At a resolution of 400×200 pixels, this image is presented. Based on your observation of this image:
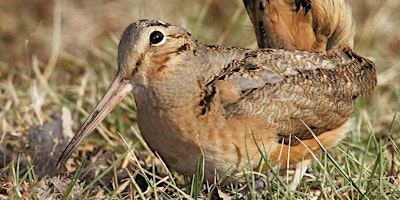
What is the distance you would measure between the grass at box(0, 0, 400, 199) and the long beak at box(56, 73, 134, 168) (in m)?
0.19

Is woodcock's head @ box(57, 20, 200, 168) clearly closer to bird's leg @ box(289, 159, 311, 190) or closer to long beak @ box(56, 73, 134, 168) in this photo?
long beak @ box(56, 73, 134, 168)

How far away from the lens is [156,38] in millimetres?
4414

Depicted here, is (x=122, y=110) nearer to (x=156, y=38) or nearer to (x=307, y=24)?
(x=307, y=24)

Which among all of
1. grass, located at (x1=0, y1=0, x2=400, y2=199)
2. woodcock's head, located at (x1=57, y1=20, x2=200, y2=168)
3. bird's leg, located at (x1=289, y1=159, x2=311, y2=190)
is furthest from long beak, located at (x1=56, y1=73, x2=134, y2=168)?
bird's leg, located at (x1=289, y1=159, x2=311, y2=190)

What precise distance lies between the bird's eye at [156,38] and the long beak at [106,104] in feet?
0.84

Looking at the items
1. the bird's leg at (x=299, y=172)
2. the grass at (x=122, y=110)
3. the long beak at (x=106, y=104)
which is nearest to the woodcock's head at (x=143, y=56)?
the long beak at (x=106, y=104)

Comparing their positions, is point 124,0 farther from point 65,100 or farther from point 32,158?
point 32,158

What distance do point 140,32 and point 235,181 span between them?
97 cm

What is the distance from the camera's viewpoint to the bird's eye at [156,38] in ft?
14.4

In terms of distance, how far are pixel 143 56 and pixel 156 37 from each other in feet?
0.42

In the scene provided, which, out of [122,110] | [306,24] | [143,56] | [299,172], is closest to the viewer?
[143,56]

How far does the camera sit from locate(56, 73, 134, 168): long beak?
4.45m

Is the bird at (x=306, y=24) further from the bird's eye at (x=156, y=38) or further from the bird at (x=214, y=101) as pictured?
the bird's eye at (x=156, y=38)

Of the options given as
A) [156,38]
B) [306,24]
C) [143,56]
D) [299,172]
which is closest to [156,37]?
[156,38]
